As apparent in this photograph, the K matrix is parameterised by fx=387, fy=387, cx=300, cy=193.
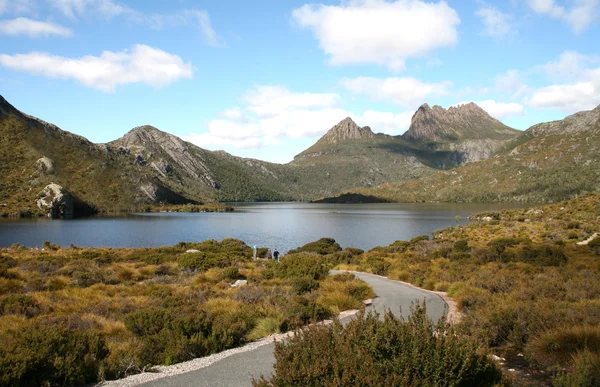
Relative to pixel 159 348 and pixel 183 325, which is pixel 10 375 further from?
pixel 183 325

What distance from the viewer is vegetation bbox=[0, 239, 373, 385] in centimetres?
665

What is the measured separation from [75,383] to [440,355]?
5907 millimetres

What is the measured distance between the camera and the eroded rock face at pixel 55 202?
4773 inches

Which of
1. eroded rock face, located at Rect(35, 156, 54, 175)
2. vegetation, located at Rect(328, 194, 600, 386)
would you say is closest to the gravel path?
vegetation, located at Rect(328, 194, 600, 386)

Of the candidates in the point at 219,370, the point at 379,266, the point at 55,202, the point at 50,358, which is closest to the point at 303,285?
the point at 219,370

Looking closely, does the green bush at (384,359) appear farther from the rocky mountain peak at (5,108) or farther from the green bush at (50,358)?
the rocky mountain peak at (5,108)

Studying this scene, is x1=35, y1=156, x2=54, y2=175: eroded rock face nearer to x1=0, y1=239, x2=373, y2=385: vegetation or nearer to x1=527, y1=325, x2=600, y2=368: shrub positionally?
x1=0, y1=239, x2=373, y2=385: vegetation

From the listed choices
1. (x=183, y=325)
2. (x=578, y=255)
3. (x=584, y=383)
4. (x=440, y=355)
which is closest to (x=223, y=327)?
(x=183, y=325)

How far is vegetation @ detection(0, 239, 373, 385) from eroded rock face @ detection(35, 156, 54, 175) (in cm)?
14954

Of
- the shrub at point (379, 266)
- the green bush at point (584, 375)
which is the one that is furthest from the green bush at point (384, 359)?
the shrub at point (379, 266)

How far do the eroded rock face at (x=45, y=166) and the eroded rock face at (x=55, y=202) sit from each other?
22.4 meters

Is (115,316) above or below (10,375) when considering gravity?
below

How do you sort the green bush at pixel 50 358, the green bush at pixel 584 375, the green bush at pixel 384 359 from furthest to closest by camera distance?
1. the green bush at pixel 50 358
2. the green bush at pixel 584 375
3. the green bush at pixel 384 359

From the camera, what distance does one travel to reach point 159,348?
818cm
